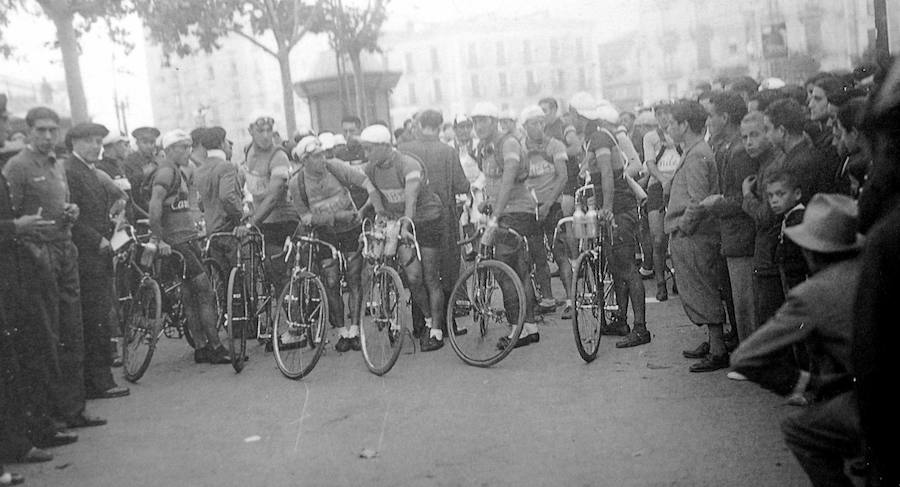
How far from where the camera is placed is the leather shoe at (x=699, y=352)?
799cm

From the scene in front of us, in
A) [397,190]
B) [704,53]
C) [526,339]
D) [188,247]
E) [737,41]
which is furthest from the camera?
[704,53]

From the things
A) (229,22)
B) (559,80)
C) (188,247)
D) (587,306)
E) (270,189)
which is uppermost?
(229,22)

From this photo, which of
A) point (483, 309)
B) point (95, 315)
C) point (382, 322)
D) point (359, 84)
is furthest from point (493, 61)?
point (95, 315)

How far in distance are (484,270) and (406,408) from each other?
1690 mm

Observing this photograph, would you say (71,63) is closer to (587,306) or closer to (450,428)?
(587,306)

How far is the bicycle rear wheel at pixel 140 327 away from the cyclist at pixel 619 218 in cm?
391

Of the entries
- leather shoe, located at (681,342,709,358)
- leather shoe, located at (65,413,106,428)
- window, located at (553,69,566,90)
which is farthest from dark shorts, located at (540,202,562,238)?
window, located at (553,69,566,90)

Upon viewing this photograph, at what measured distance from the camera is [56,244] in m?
7.16

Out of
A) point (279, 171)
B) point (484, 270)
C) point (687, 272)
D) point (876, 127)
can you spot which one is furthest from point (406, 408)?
point (876, 127)

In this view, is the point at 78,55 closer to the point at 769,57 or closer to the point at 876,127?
the point at 769,57

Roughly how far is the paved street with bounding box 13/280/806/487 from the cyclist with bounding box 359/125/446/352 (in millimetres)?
519

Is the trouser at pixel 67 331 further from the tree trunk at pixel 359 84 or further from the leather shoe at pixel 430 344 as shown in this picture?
the tree trunk at pixel 359 84

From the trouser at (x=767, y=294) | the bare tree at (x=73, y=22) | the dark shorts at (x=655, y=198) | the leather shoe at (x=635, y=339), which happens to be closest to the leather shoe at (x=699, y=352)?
the leather shoe at (x=635, y=339)

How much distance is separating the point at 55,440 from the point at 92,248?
1.79 m
